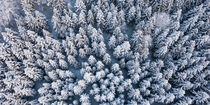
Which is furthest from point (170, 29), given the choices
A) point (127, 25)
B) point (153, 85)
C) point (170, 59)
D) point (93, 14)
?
point (93, 14)

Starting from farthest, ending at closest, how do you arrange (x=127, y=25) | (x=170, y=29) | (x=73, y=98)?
(x=127, y=25), (x=170, y=29), (x=73, y=98)

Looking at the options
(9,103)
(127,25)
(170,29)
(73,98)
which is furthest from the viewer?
(127,25)

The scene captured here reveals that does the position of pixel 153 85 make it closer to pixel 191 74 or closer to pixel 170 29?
pixel 191 74

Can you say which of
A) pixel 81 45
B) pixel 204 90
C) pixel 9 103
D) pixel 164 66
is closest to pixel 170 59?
pixel 164 66

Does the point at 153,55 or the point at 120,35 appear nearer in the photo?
the point at 120,35

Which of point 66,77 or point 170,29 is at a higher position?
point 170,29

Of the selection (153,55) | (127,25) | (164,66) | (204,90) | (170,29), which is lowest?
(204,90)

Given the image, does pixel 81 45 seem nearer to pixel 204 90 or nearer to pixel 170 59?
pixel 170 59
